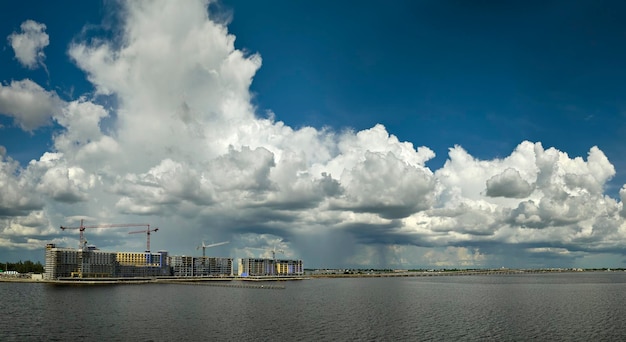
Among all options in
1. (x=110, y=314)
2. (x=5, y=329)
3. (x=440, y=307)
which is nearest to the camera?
(x=5, y=329)

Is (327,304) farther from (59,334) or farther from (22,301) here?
(22,301)

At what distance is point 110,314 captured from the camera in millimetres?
129000

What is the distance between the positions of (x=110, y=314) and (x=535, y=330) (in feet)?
356

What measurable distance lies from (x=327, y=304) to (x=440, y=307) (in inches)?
1543

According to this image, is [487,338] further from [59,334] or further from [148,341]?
[59,334]

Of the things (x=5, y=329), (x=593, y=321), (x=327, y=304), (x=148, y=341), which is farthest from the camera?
(x=327, y=304)

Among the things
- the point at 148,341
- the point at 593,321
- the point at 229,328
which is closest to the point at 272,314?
the point at 229,328

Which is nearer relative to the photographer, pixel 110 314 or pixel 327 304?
pixel 110 314

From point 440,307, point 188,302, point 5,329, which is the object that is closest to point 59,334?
point 5,329

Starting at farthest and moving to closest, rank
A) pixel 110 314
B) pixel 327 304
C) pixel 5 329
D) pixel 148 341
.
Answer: pixel 327 304, pixel 110 314, pixel 5 329, pixel 148 341

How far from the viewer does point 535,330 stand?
105812mm

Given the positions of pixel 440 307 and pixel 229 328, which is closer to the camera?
pixel 229 328

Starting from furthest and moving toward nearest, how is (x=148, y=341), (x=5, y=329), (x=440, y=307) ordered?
(x=440, y=307) < (x=5, y=329) < (x=148, y=341)

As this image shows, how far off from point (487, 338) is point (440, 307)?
6159 cm
